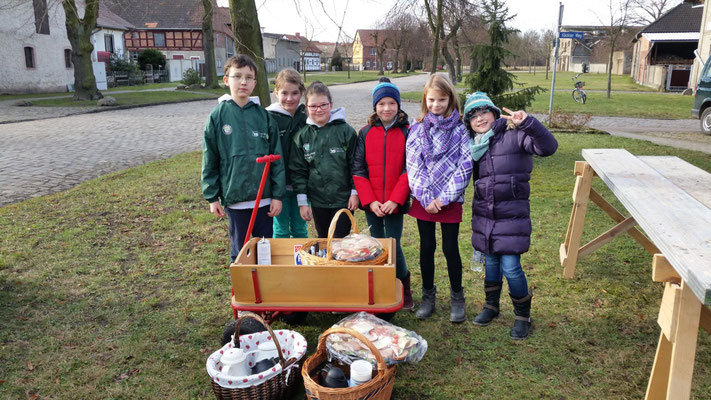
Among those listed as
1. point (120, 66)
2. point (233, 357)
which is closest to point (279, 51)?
point (120, 66)

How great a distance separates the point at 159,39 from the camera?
57094 mm

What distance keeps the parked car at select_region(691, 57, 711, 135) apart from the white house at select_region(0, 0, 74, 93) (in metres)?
27.3

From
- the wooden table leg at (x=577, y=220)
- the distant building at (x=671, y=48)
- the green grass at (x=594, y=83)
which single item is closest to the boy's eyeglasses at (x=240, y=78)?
the wooden table leg at (x=577, y=220)

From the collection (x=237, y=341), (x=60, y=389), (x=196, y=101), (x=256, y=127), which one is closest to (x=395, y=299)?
(x=237, y=341)

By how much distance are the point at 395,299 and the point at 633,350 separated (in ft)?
5.29

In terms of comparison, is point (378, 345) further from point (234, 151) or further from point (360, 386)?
point (234, 151)

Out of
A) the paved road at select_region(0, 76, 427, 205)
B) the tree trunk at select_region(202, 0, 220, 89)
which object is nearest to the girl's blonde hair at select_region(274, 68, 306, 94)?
the paved road at select_region(0, 76, 427, 205)

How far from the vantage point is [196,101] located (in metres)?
27.1

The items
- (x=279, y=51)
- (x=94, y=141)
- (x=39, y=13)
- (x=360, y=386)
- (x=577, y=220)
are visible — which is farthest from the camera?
(x=279, y=51)

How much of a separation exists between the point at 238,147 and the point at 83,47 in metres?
23.6

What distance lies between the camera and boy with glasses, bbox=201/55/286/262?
365 centimetres

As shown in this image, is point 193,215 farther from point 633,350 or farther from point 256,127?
point 633,350

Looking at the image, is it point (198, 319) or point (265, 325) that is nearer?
point (265, 325)

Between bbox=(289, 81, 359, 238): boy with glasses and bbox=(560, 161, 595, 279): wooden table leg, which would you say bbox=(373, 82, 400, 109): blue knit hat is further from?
bbox=(560, 161, 595, 279): wooden table leg
